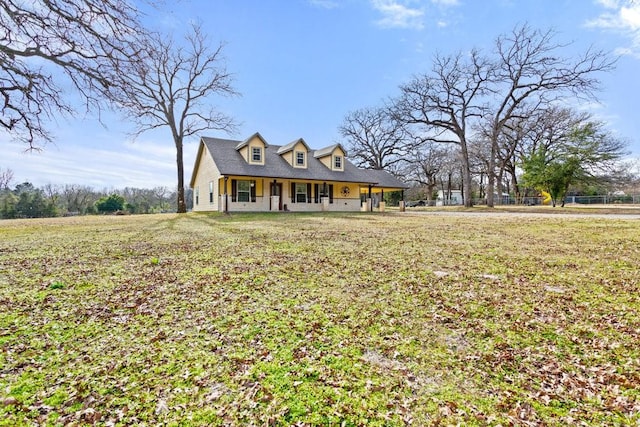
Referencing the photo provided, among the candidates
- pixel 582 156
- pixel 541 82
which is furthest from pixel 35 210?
pixel 582 156

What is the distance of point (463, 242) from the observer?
25.2ft

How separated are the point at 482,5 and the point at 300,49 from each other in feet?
30.9

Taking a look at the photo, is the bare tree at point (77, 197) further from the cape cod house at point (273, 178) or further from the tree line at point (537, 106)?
the tree line at point (537, 106)

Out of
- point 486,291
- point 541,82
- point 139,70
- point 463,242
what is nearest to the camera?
point 486,291

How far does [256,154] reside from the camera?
20562mm

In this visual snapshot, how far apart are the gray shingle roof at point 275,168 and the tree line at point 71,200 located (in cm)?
1357

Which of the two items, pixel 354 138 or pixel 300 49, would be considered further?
pixel 354 138

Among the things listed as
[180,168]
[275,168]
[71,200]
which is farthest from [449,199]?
[71,200]

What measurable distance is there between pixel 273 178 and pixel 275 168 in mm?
1539

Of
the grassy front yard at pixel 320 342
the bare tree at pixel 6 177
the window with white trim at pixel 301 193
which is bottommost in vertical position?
the grassy front yard at pixel 320 342

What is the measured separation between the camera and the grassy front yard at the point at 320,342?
6.31 ft

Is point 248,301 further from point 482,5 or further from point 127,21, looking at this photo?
point 482,5

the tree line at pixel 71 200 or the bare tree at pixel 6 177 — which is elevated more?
the bare tree at pixel 6 177

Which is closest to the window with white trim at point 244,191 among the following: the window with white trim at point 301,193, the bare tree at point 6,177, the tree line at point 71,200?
the window with white trim at point 301,193
